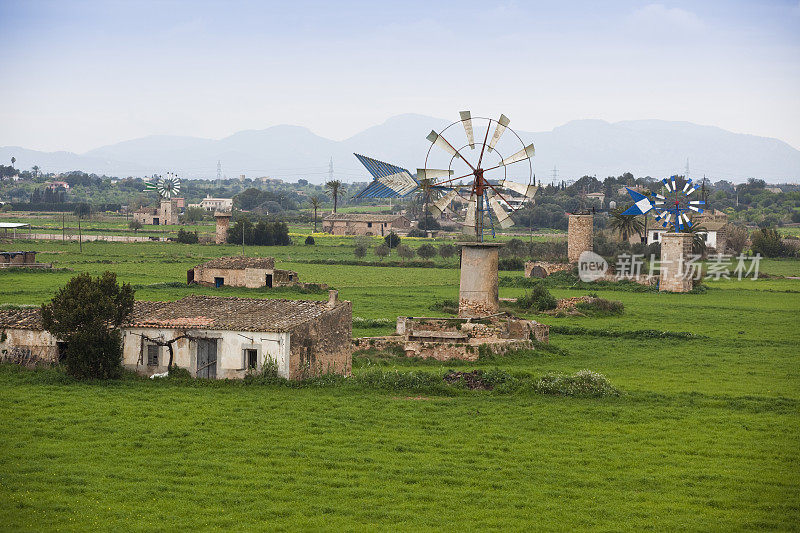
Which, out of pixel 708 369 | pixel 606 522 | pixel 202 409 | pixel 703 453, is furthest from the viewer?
pixel 708 369

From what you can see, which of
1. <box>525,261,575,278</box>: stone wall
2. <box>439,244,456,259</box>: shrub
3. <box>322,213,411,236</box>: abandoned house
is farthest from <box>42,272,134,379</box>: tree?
<box>322,213,411,236</box>: abandoned house

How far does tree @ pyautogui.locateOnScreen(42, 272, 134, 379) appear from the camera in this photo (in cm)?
2480

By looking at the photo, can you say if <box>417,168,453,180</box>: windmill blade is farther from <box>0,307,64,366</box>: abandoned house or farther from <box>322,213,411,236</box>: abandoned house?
<box>322,213,411,236</box>: abandoned house

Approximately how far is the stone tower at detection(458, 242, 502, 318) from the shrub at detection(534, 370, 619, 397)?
24.2ft

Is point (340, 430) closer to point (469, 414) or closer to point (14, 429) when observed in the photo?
point (469, 414)

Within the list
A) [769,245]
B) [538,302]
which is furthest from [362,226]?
[538,302]

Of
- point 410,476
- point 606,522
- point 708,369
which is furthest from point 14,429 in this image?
point 708,369

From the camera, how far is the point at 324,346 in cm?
2673

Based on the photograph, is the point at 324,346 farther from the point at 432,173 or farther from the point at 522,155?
the point at 522,155

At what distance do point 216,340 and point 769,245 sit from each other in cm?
6865

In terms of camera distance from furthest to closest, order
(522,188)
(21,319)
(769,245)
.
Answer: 1. (769,245)
2. (522,188)
3. (21,319)

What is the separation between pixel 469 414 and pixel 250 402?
5397mm

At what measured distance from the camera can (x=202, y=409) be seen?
22.0m

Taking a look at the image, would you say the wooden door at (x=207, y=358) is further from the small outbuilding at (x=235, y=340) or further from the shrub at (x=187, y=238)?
the shrub at (x=187, y=238)
